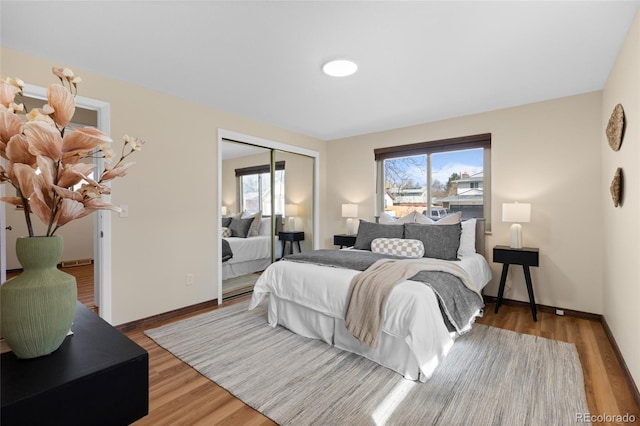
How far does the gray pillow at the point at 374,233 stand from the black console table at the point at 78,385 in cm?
323

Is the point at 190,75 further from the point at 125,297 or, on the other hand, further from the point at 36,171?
the point at 36,171

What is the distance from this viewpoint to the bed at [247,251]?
3.96 metres

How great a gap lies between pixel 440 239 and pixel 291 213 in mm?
2313

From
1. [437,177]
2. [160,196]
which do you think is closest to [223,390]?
[160,196]

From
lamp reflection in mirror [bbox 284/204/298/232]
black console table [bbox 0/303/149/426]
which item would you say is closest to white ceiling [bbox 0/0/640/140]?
lamp reflection in mirror [bbox 284/204/298/232]

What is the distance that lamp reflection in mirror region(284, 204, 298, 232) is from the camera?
4.73 meters

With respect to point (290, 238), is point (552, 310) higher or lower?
lower

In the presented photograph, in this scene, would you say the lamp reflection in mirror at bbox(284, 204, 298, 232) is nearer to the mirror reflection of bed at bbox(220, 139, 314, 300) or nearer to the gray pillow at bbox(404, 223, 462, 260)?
the mirror reflection of bed at bbox(220, 139, 314, 300)

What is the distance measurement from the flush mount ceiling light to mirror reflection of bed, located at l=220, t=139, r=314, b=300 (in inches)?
70.0

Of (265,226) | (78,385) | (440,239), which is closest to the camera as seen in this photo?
(78,385)

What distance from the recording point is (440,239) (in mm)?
3402

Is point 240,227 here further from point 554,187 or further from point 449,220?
point 554,187

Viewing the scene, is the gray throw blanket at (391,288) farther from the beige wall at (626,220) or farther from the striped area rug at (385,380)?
the beige wall at (626,220)

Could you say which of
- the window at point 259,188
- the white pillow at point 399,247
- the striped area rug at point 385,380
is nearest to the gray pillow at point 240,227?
the window at point 259,188
